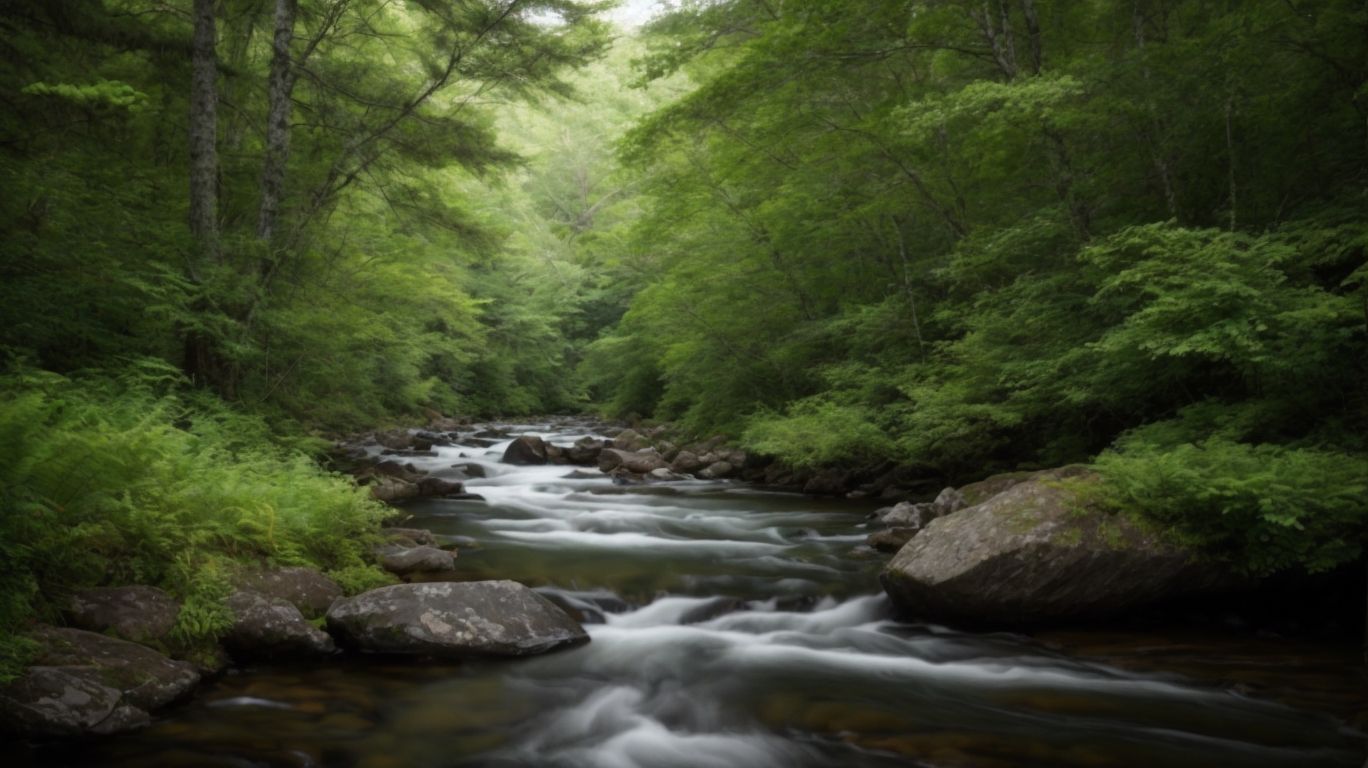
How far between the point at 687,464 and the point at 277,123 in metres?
8.80

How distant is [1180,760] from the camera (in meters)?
3.51

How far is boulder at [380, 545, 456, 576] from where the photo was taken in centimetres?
615

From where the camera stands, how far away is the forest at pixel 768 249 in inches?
194

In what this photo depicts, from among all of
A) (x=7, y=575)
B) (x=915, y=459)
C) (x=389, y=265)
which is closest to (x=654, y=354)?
(x=389, y=265)

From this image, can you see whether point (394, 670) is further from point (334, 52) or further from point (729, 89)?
point (334, 52)

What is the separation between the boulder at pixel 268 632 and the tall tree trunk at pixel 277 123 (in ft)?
22.8

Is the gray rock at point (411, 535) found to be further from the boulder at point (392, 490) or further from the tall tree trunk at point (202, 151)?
the tall tree trunk at point (202, 151)

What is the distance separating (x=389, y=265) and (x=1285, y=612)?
45.8 ft

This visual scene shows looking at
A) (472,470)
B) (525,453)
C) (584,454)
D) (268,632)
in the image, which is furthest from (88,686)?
(584,454)

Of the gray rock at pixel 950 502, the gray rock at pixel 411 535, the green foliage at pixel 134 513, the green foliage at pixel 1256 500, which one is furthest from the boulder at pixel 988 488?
the green foliage at pixel 134 513

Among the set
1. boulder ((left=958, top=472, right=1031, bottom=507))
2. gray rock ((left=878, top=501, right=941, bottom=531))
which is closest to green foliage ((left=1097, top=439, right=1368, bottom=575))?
boulder ((left=958, top=472, right=1031, bottom=507))

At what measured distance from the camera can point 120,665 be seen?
3.62 metres

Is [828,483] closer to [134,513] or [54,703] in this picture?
[134,513]

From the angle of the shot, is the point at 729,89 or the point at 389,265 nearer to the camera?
the point at 729,89
